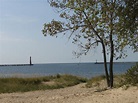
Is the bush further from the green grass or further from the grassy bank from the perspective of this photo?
the green grass

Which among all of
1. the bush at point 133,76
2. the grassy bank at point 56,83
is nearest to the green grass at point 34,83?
the grassy bank at point 56,83

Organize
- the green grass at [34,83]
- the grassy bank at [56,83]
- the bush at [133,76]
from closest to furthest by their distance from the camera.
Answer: the bush at [133,76], the grassy bank at [56,83], the green grass at [34,83]

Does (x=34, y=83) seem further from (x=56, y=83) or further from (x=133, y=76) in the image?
(x=133, y=76)

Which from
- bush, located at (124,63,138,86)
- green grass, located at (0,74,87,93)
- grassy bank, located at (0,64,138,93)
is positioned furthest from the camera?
green grass, located at (0,74,87,93)

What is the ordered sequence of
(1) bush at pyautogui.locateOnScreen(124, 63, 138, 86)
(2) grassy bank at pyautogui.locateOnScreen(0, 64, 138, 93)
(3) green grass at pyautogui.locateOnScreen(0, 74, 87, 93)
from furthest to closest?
(3) green grass at pyautogui.locateOnScreen(0, 74, 87, 93) → (2) grassy bank at pyautogui.locateOnScreen(0, 64, 138, 93) → (1) bush at pyautogui.locateOnScreen(124, 63, 138, 86)

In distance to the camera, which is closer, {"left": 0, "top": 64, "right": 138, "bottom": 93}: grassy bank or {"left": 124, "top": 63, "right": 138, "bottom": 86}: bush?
{"left": 124, "top": 63, "right": 138, "bottom": 86}: bush

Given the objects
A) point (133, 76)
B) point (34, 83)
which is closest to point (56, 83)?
point (34, 83)

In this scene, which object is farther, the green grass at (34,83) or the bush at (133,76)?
the green grass at (34,83)

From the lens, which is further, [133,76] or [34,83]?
[34,83]

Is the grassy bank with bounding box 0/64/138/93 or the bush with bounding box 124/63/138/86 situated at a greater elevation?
the bush with bounding box 124/63/138/86

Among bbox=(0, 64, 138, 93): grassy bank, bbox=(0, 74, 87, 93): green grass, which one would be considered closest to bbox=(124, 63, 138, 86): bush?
bbox=(0, 64, 138, 93): grassy bank

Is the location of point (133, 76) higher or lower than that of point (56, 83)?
higher

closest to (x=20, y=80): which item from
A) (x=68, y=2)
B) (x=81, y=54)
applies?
(x=81, y=54)

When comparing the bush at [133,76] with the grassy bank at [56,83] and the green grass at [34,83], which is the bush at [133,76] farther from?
the green grass at [34,83]
